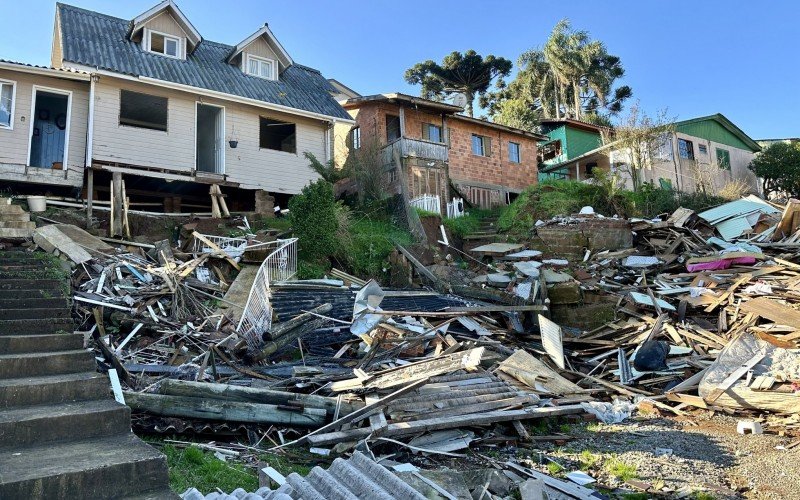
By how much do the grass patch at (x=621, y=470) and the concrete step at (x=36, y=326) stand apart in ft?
20.6

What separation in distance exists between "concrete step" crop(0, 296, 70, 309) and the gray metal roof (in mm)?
11553

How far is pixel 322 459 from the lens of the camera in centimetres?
579

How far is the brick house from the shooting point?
22.4 m

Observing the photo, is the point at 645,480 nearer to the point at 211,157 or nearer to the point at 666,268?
the point at 666,268

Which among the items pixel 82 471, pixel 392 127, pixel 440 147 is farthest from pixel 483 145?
pixel 82 471

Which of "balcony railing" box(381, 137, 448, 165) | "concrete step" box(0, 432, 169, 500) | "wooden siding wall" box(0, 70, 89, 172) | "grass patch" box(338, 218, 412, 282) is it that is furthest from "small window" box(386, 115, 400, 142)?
"concrete step" box(0, 432, 169, 500)

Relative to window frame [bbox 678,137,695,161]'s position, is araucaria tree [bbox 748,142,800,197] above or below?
below

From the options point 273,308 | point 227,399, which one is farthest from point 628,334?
point 227,399

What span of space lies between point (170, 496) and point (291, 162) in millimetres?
16146

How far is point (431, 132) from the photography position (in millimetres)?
24938

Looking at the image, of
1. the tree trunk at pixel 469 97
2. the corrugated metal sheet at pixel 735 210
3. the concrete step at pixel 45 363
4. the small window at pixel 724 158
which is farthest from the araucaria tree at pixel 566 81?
the concrete step at pixel 45 363

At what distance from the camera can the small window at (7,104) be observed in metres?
14.2

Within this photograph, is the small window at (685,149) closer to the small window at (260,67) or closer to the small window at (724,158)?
the small window at (724,158)

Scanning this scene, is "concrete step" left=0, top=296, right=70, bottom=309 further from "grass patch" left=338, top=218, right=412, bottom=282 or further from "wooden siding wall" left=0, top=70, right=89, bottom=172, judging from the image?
"wooden siding wall" left=0, top=70, right=89, bottom=172
